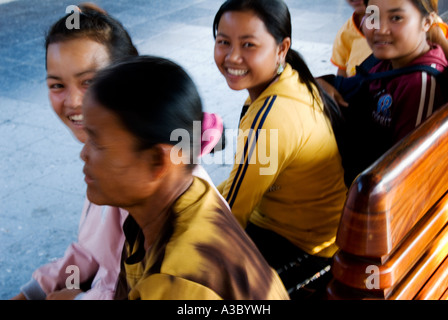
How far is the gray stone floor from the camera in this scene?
2.77 meters

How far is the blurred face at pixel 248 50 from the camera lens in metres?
1.83

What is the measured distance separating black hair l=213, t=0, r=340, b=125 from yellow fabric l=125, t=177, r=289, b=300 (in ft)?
2.76

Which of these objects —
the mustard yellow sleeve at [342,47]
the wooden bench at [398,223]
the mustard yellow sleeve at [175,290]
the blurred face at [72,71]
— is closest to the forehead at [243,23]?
the blurred face at [72,71]

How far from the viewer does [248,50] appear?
186 centimetres

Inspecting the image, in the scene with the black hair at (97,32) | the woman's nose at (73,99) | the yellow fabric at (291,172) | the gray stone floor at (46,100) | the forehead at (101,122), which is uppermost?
the black hair at (97,32)

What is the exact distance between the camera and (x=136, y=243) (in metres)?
1.20

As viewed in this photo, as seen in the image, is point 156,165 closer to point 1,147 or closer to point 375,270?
point 375,270

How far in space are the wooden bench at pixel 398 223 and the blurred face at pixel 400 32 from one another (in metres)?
0.75

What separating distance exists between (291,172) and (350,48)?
101 centimetres

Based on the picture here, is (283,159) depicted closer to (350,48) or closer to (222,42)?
(222,42)

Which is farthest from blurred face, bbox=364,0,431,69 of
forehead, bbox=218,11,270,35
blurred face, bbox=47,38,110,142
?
blurred face, bbox=47,38,110,142

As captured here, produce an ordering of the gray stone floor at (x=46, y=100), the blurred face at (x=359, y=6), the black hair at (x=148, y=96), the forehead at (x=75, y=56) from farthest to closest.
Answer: the gray stone floor at (x=46, y=100), the blurred face at (x=359, y=6), the forehead at (x=75, y=56), the black hair at (x=148, y=96)

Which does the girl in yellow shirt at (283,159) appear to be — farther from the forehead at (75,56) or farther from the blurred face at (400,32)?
the forehead at (75,56)

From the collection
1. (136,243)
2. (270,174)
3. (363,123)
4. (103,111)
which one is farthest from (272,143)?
(103,111)
